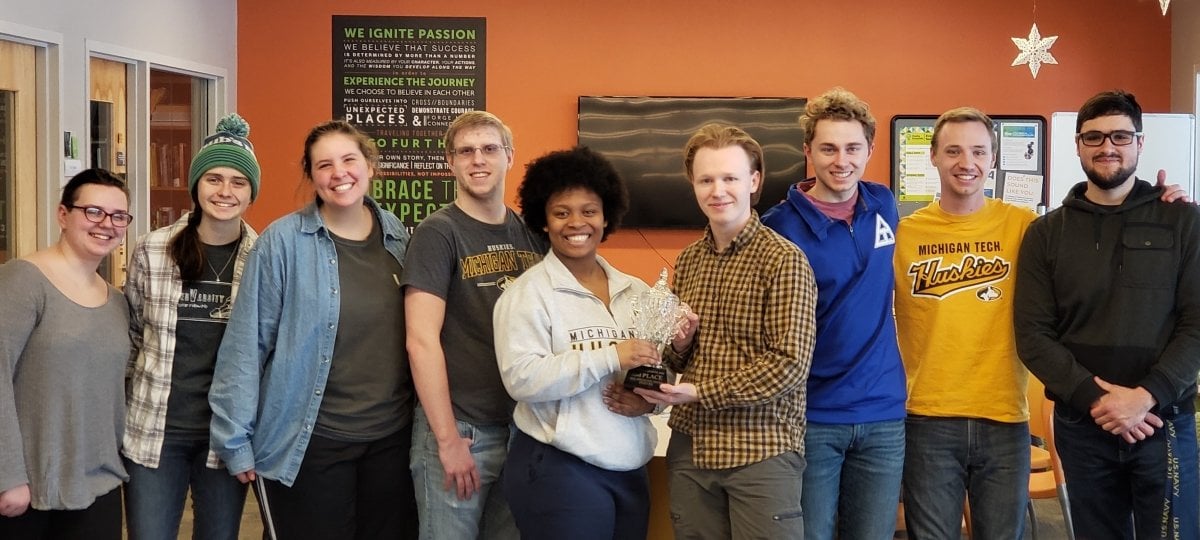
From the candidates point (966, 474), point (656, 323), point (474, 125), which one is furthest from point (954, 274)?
point (474, 125)

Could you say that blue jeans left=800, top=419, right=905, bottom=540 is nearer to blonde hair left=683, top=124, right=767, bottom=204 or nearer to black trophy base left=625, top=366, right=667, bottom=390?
black trophy base left=625, top=366, right=667, bottom=390

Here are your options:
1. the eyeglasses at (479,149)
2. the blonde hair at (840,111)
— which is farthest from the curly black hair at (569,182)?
the blonde hair at (840,111)

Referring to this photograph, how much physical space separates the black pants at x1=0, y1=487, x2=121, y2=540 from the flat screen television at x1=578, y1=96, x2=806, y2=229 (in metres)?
3.83

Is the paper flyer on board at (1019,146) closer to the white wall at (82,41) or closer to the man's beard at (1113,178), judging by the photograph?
the man's beard at (1113,178)

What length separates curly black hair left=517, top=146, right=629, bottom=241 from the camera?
245 centimetres

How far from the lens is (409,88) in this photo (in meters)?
6.11

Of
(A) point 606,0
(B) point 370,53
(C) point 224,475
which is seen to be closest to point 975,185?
(C) point 224,475

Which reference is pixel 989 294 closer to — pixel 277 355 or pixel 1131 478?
pixel 1131 478

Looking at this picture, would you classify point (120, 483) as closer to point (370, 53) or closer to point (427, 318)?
point (427, 318)

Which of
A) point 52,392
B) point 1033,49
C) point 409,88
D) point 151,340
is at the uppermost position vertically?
point 1033,49

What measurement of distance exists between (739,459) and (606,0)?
14.2 ft

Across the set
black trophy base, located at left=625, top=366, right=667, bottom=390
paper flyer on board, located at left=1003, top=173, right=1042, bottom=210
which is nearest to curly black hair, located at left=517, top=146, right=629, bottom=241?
black trophy base, located at left=625, top=366, right=667, bottom=390

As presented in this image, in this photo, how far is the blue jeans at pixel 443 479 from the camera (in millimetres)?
2578

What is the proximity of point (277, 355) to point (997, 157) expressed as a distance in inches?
189
